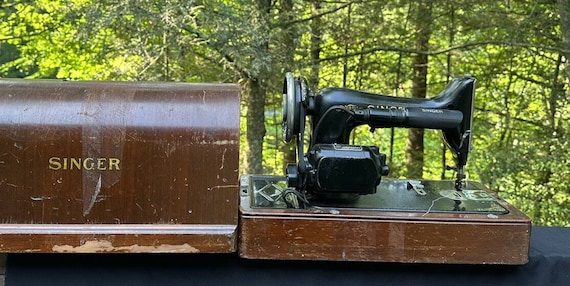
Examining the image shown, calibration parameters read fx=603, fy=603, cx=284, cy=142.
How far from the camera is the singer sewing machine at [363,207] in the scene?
4.51 feet

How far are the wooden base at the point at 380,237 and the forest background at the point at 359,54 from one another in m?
2.13

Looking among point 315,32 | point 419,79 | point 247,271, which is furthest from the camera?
point 419,79

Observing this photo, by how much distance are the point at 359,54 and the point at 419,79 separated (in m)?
1.33

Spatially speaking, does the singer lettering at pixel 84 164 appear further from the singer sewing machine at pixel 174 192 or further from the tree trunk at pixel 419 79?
the tree trunk at pixel 419 79

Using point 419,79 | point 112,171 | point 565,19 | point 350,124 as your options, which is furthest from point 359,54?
point 112,171

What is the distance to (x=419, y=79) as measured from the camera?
227 inches

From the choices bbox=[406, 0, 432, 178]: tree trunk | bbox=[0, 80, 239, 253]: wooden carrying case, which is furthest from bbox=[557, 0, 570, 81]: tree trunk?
bbox=[0, 80, 239, 253]: wooden carrying case

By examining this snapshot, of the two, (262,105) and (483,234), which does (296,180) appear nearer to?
(483,234)

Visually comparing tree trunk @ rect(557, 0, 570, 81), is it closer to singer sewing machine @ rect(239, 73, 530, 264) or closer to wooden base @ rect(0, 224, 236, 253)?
singer sewing machine @ rect(239, 73, 530, 264)

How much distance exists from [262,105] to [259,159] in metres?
0.41

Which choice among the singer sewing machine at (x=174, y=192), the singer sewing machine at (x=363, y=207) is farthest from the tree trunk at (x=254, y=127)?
the singer sewing machine at (x=174, y=192)

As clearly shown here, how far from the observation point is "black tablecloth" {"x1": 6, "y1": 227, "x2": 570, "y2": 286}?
1405mm

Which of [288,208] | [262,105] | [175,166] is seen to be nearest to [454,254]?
[288,208]

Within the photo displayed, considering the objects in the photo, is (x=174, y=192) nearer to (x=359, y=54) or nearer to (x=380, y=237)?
(x=380, y=237)
